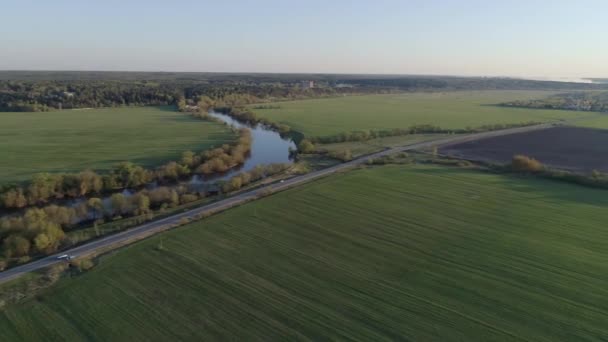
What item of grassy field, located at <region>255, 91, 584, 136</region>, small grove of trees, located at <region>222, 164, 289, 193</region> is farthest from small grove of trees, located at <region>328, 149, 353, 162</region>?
grassy field, located at <region>255, 91, 584, 136</region>

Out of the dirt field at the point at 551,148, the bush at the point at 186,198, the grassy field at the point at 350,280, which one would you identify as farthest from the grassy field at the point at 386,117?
the grassy field at the point at 350,280

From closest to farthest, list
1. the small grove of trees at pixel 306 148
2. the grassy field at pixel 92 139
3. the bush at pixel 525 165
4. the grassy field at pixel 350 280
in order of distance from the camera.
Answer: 1. the grassy field at pixel 350 280
2. the bush at pixel 525 165
3. the grassy field at pixel 92 139
4. the small grove of trees at pixel 306 148

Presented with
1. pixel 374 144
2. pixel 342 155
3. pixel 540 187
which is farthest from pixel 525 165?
pixel 374 144

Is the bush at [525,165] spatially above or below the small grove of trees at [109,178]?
above

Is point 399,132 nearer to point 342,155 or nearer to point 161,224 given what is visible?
point 342,155

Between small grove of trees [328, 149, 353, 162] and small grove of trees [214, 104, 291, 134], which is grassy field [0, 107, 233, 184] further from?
small grove of trees [328, 149, 353, 162]

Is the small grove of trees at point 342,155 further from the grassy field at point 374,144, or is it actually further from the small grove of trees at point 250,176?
the small grove of trees at point 250,176
